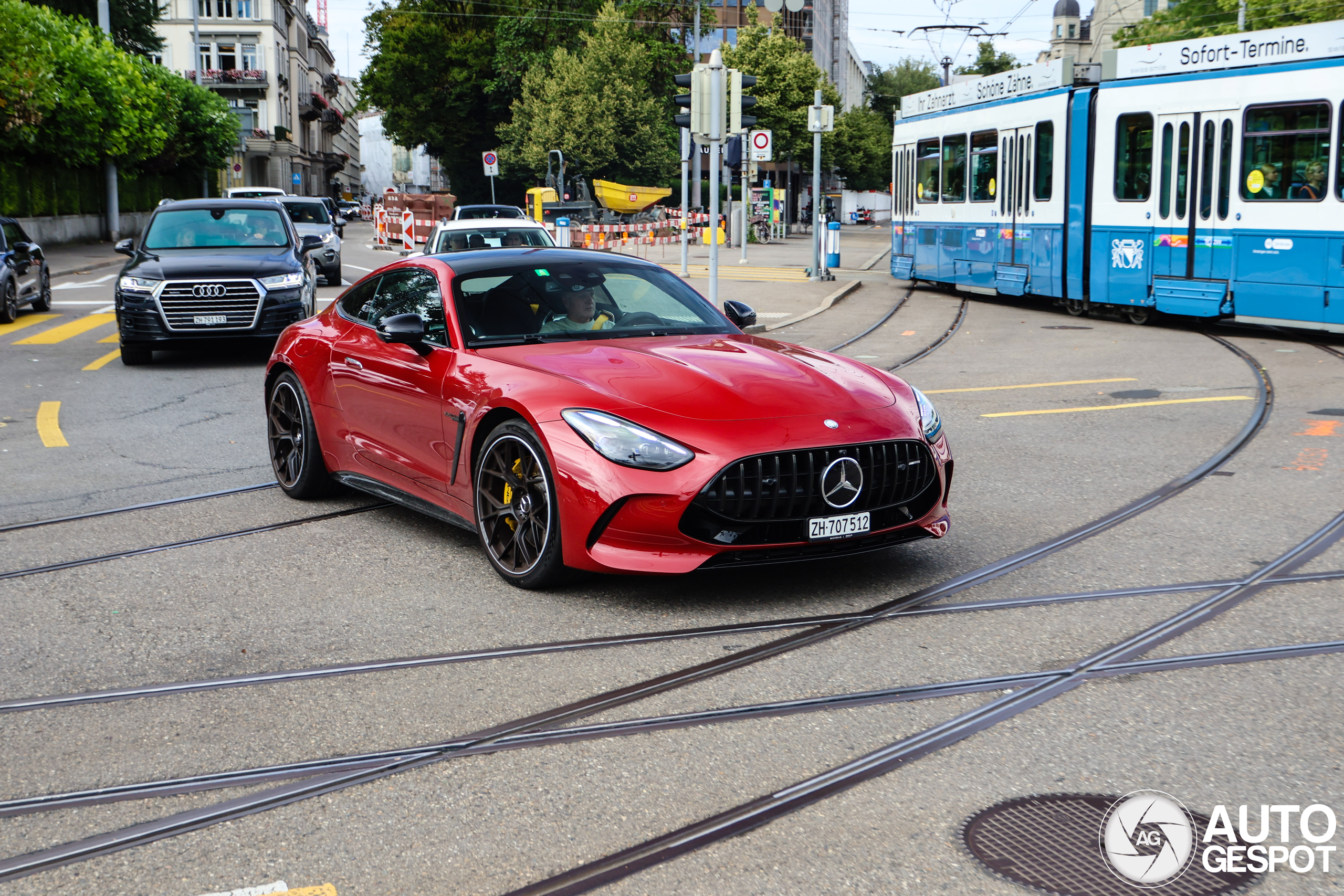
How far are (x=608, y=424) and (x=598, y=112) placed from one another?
61.7 m

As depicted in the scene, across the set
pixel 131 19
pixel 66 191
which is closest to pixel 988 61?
pixel 131 19

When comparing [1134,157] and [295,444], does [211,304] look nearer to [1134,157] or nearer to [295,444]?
[295,444]

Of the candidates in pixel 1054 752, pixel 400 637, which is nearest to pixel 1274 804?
pixel 1054 752

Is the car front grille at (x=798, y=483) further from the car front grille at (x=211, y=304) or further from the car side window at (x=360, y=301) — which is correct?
the car front grille at (x=211, y=304)

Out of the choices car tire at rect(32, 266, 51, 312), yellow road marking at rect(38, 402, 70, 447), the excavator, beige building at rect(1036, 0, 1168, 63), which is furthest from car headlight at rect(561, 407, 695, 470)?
beige building at rect(1036, 0, 1168, 63)

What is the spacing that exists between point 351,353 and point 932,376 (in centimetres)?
742

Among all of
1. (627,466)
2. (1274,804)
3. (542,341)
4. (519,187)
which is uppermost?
(519,187)

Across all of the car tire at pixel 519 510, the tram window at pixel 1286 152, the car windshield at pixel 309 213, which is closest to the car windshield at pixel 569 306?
the car tire at pixel 519 510

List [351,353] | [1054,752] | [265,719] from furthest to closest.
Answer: [351,353], [265,719], [1054,752]

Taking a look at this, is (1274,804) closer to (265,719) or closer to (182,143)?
(265,719)

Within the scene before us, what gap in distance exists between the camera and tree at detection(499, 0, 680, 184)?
213ft

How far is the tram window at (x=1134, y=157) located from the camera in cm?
1742

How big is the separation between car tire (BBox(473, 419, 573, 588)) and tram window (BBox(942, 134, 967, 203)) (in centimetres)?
1806

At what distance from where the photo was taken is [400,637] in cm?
505
